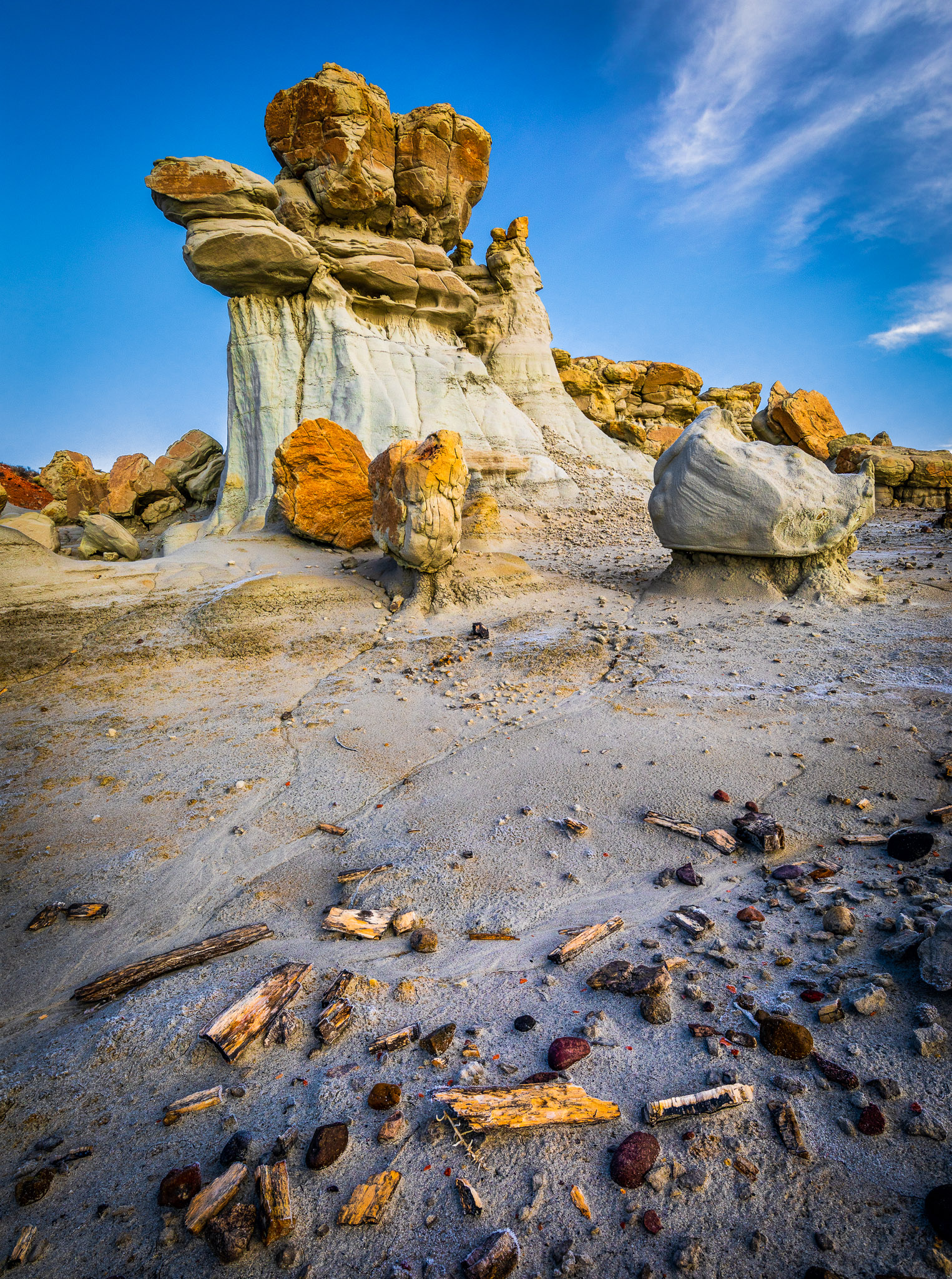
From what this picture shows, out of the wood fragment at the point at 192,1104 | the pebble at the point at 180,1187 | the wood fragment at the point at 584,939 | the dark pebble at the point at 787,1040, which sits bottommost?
the wood fragment at the point at 192,1104

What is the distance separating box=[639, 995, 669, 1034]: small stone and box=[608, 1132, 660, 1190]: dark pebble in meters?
0.36

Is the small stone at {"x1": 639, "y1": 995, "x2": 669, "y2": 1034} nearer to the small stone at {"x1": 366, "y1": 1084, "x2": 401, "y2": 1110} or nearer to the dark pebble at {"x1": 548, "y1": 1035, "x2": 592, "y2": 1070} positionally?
the dark pebble at {"x1": 548, "y1": 1035, "x2": 592, "y2": 1070}

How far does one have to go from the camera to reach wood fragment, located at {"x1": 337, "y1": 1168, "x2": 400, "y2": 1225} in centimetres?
128

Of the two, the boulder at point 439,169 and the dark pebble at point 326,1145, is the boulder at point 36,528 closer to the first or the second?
the dark pebble at point 326,1145

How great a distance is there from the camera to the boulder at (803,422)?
13789 mm

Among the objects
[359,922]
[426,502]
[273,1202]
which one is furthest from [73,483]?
[273,1202]

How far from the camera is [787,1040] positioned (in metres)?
1.54

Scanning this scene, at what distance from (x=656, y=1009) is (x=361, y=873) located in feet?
4.97

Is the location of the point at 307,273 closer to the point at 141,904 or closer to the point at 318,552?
the point at 318,552

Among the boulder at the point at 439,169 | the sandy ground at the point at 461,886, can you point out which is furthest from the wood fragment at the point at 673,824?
the boulder at the point at 439,169

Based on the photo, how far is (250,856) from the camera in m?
3.06

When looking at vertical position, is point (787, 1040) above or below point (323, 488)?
Result: below

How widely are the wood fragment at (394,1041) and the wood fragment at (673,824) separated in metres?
1.62

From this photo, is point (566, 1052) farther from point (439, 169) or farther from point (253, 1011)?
point (439, 169)
